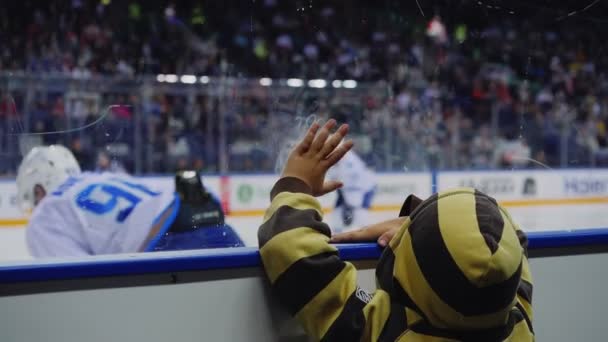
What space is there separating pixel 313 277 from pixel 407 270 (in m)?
0.14

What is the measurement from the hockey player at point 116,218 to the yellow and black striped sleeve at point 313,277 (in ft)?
1.04

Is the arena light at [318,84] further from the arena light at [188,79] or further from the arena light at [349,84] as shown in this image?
the arena light at [188,79]

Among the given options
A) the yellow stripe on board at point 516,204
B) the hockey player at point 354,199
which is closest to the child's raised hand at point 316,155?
the yellow stripe on board at point 516,204

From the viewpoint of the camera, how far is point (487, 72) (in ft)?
15.1

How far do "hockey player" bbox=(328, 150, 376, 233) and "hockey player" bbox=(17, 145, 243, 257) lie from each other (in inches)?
90.3

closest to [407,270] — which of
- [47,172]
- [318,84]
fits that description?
[47,172]

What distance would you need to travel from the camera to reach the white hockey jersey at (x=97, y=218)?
1.42 meters

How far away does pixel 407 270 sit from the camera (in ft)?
2.66

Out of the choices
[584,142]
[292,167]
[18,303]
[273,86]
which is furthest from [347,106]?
[18,303]

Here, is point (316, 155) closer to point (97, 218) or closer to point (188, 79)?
point (97, 218)

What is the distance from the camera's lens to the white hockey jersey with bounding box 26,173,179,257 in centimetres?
142

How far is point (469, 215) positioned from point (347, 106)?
2.83m

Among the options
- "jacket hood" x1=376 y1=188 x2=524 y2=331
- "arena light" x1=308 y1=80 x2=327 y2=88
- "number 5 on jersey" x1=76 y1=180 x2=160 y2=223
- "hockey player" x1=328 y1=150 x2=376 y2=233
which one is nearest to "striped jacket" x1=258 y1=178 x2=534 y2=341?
"jacket hood" x1=376 y1=188 x2=524 y2=331

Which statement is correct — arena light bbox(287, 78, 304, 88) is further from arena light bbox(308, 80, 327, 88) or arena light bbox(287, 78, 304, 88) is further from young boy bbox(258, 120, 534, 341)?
young boy bbox(258, 120, 534, 341)
